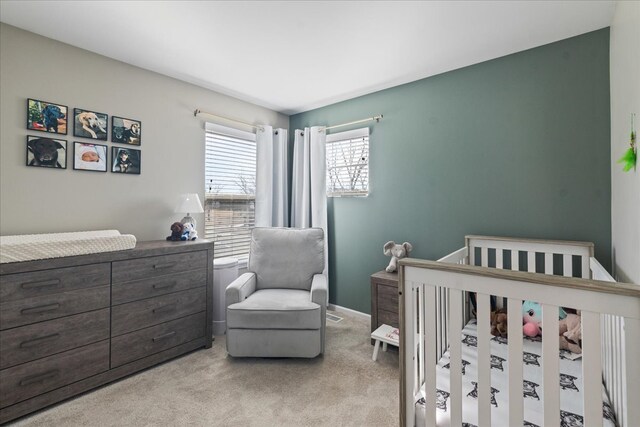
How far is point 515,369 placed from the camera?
0.98m

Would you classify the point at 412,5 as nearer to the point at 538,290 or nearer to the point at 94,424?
the point at 538,290

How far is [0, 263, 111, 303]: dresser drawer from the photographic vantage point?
163cm

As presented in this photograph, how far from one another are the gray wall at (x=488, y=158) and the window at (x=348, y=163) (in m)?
0.11

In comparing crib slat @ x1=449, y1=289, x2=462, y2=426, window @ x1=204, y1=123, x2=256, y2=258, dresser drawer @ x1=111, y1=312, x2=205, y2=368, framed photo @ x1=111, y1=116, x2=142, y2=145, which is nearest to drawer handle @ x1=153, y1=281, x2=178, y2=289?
dresser drawer @ x1=111, y1=312, x2=205, y2=368

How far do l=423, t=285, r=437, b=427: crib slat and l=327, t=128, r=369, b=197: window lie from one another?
209 cm

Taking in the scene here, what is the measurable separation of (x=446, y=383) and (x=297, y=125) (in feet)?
10.7

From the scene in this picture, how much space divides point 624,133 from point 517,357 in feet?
4.80

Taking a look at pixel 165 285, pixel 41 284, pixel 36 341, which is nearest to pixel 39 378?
pixel 36 341

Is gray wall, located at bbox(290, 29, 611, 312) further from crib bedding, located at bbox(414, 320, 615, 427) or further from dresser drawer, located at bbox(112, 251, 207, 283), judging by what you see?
dresser drawer, located at bbox(112, 251, 207, 283)

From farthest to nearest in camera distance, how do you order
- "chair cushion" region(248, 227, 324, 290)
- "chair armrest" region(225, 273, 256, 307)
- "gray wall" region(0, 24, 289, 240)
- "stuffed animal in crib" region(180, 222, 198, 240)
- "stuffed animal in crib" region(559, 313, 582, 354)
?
"chair cushion" region(248, 227, 324, 290)
"stuffed animal in crib" region(180, 222, 198, 240)
"chair armrest" region(225, 273, 256, 307)
"gray wall" region(0, 24, 289, 240)
"stuffed animal in crib" region(559, 313, 582, 354)

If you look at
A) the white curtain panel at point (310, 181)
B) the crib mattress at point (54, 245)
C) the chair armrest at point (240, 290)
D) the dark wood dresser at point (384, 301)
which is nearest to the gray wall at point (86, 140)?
the crib mattress at point (54, 245)

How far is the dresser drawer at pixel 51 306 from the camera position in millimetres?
1635

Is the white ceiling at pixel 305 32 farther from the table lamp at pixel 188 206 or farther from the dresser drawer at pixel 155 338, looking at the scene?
the dresser drawer at pixel 155 338

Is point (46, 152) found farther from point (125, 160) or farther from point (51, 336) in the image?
point (51, 336)
